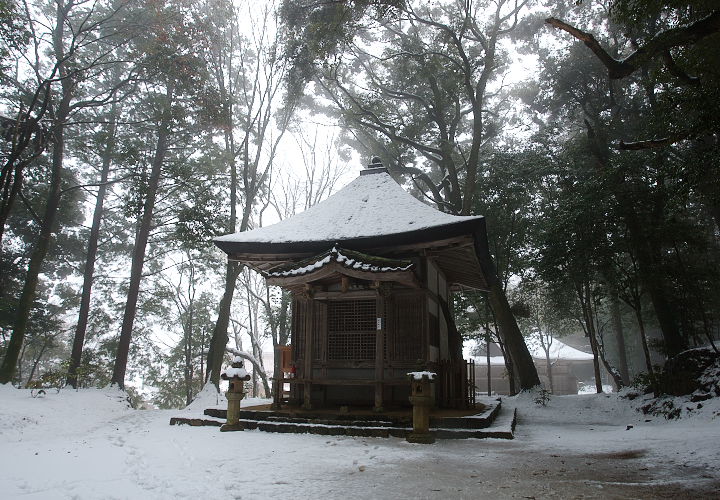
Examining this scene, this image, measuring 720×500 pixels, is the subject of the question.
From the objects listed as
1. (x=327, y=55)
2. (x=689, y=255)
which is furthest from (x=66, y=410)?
(x=689, y=255)

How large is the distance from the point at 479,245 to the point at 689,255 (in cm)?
1173

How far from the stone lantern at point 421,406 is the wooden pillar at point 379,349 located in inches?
60.9

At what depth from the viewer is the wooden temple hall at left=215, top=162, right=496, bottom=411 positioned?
351 inches

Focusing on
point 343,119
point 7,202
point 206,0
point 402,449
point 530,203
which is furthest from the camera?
point 343,119

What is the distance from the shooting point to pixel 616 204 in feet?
46.4

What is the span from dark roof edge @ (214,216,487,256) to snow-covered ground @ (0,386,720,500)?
13.2 feet

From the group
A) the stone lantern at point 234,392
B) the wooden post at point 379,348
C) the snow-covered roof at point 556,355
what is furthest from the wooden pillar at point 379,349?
the snow-covered roof at point 556,355

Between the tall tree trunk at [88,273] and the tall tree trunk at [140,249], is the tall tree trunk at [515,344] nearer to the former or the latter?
the tall tree trunk at [140,249]

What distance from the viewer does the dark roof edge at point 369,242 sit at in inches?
352

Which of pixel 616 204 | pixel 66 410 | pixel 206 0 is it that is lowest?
pixel 66 410

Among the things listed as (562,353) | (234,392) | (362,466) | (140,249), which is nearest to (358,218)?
(234,392)

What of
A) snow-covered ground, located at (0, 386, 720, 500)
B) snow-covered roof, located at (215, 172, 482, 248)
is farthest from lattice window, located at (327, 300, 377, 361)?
snow-covered ground, located at (0, 386, 720, 500)

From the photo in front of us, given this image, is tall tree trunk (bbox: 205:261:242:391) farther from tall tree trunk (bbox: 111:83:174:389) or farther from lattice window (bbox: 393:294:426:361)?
lattice window (bbox: 393:294:426:361)

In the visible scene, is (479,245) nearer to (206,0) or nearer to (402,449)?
(402,449)
